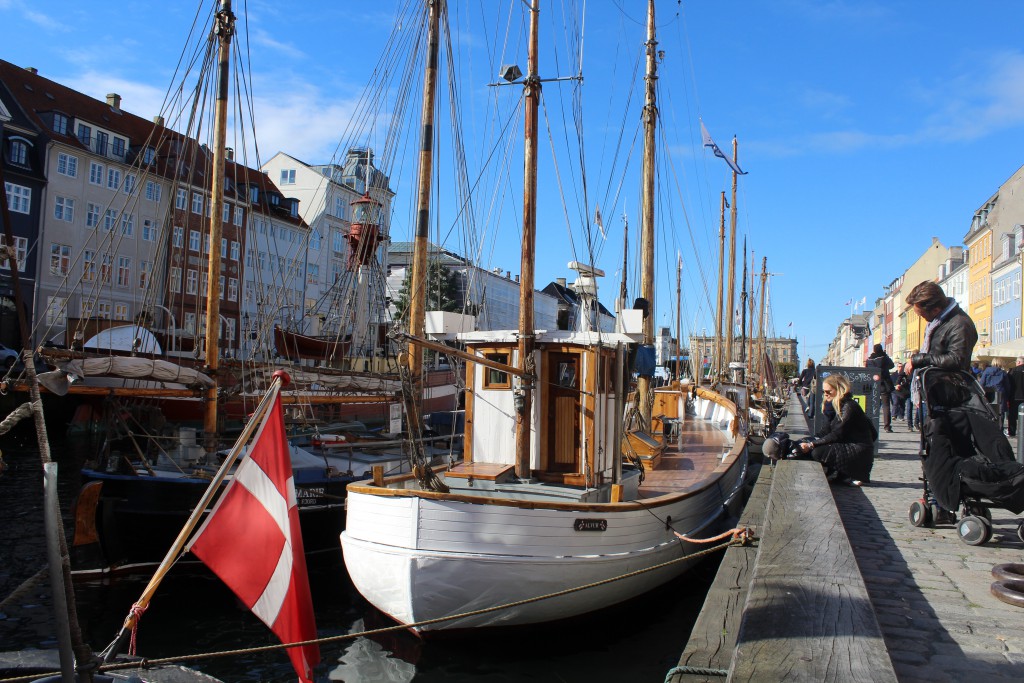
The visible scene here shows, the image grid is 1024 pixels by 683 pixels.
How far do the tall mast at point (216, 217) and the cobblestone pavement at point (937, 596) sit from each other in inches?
498

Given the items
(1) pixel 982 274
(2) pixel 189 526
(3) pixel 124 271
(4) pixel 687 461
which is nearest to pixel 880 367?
(4) pixel 687 461

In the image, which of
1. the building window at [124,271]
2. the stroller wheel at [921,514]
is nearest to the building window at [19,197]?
the building window at [124,271]

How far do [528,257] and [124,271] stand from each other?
42278mm

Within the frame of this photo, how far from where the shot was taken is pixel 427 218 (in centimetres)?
1511

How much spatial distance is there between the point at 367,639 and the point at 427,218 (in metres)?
8.29

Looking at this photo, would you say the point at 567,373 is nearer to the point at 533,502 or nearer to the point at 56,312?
the point at 533,502

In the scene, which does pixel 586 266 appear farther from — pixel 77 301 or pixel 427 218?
pixel 77 301

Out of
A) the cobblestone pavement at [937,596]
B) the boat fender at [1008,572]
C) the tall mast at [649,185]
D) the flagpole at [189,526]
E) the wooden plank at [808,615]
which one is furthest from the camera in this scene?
the tall mast at [649,185]

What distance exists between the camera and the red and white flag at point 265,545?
15.8 ft

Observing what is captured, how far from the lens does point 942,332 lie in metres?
6.41

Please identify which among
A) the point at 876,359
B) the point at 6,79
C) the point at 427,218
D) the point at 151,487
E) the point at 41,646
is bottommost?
the point at 41,646

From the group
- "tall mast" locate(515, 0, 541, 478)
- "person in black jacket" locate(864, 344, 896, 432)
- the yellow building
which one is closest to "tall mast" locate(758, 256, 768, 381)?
the yellow building

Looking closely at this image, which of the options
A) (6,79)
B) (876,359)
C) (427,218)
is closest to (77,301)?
(6,79)

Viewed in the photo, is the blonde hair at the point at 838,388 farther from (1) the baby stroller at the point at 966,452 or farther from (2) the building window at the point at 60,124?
(2) the building window at the point at 60,124
